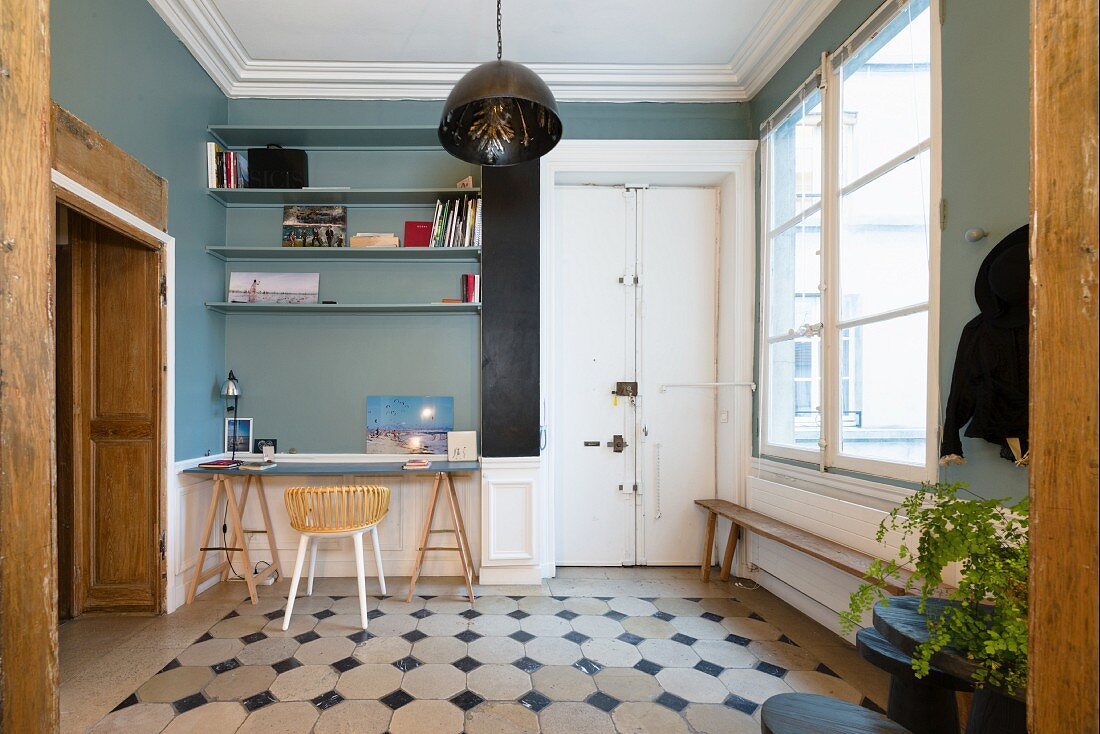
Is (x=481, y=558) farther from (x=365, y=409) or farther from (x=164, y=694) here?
(x=164, y=694)

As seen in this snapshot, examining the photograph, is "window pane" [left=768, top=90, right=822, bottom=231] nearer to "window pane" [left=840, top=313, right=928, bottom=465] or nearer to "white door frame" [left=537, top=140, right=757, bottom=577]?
"white door frame" [left=537, top=140, right=757, bottom=577]

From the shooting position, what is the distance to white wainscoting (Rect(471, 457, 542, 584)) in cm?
396

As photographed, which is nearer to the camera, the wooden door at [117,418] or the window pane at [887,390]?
the window pane at [887,390]

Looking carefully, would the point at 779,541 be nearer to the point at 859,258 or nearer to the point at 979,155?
the point at 859,258

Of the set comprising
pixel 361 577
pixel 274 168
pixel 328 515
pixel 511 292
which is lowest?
pixel 361 577

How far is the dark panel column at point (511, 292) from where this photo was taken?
13.3 feet

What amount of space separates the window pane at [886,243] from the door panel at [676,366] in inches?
56.0

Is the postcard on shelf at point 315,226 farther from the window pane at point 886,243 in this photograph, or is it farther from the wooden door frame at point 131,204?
the window pane at point 886,243

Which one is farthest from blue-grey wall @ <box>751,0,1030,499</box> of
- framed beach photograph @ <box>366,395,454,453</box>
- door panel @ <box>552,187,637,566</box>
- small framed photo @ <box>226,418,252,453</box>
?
small framed photo @ <box>226,418,252,453</box>

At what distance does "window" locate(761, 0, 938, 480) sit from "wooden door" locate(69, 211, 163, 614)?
13.2 feet

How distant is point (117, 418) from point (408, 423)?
70.4 inches

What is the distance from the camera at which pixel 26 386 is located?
865 mm

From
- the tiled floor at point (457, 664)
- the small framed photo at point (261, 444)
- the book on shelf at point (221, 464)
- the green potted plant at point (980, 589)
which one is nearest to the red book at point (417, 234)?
the small framed photo at point (261, 444)

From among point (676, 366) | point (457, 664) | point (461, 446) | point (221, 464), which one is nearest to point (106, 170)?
point (221, 464)
